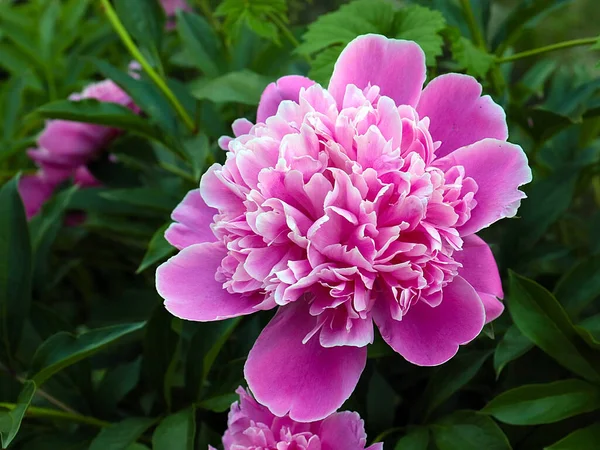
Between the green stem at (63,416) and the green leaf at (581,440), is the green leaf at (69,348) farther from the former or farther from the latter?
the green leaf at (581,440)

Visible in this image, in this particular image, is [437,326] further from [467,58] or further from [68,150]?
[68,150]

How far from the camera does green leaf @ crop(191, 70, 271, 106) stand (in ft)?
2.49

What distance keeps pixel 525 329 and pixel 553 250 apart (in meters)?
0.21

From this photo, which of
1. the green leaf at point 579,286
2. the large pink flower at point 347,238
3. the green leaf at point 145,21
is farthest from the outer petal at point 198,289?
the green leaf at point 145,21

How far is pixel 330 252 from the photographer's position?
468 millimetres

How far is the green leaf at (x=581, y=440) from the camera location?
0.56m

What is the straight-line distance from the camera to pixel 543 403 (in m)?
0.59

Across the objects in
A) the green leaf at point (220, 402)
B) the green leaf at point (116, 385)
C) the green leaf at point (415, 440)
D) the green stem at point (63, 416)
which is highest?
the green leaf at point (220, 402)

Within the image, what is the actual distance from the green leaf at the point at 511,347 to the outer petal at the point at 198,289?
0.75 feet

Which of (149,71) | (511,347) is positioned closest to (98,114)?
(149,71)

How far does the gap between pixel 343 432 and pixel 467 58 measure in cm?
37

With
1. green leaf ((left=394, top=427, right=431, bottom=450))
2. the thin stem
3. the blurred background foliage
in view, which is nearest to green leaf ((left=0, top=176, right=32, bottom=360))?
the blurred background foliage

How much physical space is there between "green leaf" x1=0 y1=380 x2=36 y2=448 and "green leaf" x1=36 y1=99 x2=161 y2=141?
341mm

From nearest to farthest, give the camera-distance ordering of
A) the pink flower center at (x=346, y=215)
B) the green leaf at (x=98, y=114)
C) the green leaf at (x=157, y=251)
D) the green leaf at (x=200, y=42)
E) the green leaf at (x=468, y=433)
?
the pink flower center at (x=346, y=215), the green leaf at (x=468, y=433), the green leaf at (x=157, y=251), the green leaf at (x=98, y=114), the green leaf at (x=200, y=42)
